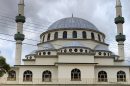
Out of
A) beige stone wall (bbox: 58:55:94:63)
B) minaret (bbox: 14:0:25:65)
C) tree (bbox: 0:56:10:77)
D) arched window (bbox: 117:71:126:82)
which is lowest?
arched window (bbox: 117:71:126:82)

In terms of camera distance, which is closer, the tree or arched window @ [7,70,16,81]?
the tree

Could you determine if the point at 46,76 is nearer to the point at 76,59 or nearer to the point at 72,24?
the point at 76,59

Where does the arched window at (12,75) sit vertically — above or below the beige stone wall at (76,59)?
below

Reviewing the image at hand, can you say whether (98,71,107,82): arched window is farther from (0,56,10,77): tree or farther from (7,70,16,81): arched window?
(0,56,10,77): tree

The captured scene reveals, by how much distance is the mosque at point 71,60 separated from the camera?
4125cm

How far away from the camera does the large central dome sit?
50128 millimetres

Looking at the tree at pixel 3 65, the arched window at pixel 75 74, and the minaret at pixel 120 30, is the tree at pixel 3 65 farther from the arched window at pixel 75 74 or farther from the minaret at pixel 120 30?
the minaret at pixel 120 30

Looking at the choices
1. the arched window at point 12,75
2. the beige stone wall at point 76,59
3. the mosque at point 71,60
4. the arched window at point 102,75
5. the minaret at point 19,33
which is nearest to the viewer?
the mosque at point 71,60

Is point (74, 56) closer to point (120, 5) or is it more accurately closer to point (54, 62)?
point (54, 62)

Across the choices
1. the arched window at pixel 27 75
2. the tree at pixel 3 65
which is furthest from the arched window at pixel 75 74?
the tree at pixel 3 65

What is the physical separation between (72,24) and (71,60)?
10073mm

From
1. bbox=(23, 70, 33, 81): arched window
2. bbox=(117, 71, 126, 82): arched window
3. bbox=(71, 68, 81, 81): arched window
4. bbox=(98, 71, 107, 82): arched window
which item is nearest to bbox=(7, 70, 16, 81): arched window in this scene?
bbox=(23, 70, 33, 81): arched window

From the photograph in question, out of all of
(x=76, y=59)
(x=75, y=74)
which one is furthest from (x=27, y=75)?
(x=76, y=59)

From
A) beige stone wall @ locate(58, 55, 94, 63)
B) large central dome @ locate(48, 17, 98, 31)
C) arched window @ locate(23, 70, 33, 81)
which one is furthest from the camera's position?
large central dome @ locate(48, 17, 98, 31)
